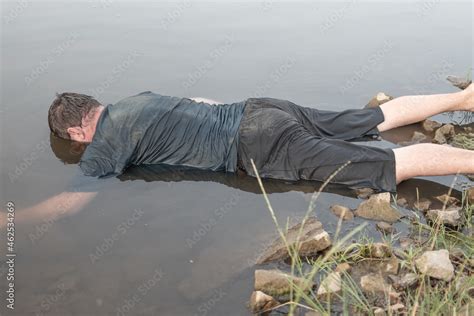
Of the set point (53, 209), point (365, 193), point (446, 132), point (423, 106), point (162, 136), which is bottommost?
point (53, 209)

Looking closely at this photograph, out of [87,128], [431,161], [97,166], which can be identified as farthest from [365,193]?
[87,128]

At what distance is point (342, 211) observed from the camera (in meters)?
3.11

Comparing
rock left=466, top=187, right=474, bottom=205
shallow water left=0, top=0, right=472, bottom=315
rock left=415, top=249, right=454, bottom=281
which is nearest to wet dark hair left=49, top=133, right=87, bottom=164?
shallow water left=0, top=0, right=472, bottom=315

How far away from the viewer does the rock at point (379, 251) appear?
264 centimetres

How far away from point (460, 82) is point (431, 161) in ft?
8.39

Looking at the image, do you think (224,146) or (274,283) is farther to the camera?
(224,146)

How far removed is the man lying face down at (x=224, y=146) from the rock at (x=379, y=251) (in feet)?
2.67

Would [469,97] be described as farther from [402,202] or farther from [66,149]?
[66,149]

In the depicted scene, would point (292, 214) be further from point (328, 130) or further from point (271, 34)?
point (271, 34)

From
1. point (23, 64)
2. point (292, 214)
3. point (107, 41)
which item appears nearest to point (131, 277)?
point (292, 214)

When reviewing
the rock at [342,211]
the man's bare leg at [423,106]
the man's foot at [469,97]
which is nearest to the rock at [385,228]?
the rock at [342,211]

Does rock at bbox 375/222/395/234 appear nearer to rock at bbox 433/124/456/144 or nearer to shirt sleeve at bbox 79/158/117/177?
rock at bbox 433/124/456/144

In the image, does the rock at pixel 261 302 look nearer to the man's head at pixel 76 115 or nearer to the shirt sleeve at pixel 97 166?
the shirt sleeve at pixel 97 166

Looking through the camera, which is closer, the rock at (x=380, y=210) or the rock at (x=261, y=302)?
the rock at (x=261, y=302)
